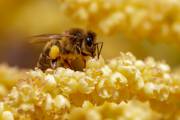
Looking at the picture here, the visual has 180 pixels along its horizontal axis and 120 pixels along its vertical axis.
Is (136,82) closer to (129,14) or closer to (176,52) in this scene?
(129,14)

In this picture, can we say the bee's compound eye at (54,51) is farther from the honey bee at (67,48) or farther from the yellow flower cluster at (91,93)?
the yellow flower cluster at (91,93)

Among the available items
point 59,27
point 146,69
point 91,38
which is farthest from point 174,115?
point 59,27

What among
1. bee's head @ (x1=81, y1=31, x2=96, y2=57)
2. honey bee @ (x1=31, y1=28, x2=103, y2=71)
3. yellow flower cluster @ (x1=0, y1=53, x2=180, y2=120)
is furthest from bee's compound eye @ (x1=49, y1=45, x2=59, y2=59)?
yellow flower cluster @ (x1=0, y1=53, x2=180, y2=120)

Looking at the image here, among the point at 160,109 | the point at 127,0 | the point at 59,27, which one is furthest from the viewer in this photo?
the point at 59,27

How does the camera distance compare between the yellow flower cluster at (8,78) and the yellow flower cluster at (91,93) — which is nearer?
the yellow flower cluster at (91,93)

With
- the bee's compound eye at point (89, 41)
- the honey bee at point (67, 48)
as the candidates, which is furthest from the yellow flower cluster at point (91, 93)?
the bee's compound eye at point (89, 41)

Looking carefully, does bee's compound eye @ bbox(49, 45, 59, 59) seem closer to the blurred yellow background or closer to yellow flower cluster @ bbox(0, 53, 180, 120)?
the blurred yellow background

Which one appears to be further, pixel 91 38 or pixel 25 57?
pixel 25 57

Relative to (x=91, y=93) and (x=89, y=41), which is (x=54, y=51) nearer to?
(x=89, y=41)
